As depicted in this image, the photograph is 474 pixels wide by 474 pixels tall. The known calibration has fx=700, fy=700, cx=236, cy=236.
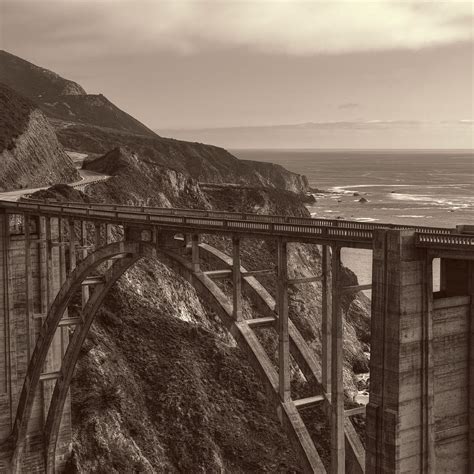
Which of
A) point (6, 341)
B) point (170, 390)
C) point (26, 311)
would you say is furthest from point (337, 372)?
point (170, 390)

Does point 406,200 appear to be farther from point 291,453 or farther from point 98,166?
point 291,453

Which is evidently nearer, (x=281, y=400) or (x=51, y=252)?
(x=281, y=400)

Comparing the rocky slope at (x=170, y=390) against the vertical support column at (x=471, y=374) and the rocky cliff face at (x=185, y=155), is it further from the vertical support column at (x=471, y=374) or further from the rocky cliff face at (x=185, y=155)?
the rocky cliff face at (x=185, y=155)

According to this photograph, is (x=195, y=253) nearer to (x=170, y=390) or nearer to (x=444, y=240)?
(x=444, y=240)

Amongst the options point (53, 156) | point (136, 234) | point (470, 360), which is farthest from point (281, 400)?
point (53, 156)

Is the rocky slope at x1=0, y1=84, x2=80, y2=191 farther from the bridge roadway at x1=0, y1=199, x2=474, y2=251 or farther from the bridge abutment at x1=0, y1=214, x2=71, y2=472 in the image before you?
the bridge roadway at x1=0, y1=199, x2=474, y2=251

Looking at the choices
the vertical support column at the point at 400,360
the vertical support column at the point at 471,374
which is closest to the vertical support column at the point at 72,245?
the vertical support column at the point at 400,360

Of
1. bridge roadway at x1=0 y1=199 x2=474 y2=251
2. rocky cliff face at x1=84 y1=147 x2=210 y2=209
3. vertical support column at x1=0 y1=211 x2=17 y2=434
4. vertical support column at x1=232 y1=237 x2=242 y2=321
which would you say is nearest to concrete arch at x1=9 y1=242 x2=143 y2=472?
vertical support column at x1=0 y1=211 x2=17 y2=434
